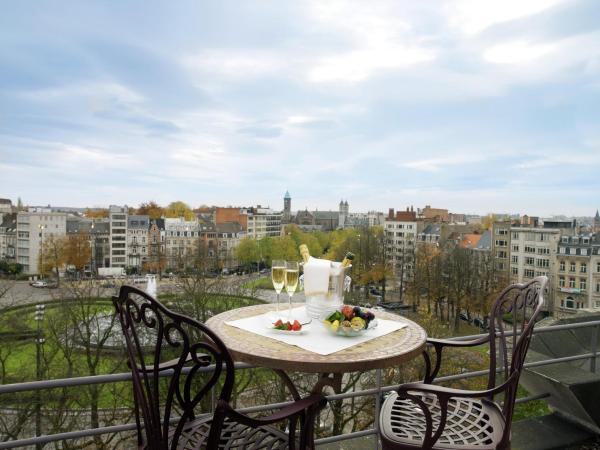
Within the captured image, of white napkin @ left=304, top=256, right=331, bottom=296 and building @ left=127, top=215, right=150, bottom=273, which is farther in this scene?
building @ left=127, top=215, right=150, bottom=273

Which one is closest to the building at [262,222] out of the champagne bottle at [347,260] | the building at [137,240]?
the building at [137,240]

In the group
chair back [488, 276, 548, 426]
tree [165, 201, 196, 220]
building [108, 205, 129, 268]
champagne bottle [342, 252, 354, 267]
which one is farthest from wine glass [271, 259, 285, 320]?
tree [165, 201, 196, 220]

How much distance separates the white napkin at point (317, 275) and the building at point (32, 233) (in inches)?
2332

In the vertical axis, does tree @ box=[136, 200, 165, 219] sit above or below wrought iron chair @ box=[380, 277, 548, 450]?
above

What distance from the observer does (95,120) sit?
181 ft

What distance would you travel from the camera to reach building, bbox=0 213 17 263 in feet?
184

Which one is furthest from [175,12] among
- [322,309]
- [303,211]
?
[303,211]

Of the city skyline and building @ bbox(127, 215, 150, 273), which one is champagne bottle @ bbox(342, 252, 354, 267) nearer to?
the city skyline

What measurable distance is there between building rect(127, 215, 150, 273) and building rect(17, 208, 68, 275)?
25.9 feet

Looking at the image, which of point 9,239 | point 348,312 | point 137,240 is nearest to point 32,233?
point 9,239

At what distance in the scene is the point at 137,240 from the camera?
194ft

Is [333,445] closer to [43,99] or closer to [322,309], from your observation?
[322,309]

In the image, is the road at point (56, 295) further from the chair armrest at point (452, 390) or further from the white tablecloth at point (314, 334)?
the chair armrest at point (452, 390)

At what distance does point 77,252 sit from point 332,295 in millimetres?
50888
